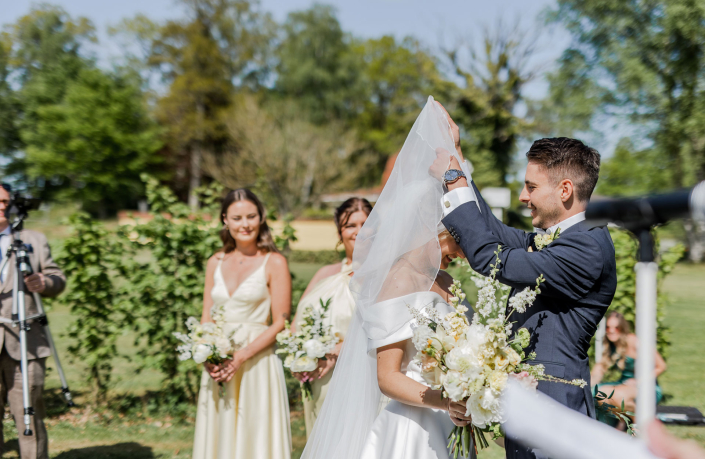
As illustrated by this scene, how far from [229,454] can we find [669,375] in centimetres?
Answer: 699

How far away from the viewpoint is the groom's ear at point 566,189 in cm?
236

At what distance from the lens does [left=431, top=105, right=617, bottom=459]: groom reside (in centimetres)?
223

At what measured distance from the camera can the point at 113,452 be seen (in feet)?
17.7

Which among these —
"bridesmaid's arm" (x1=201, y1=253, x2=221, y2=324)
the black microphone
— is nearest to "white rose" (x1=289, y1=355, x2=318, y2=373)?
"bridesmaid's arm" (x1=201, y1=253, x2=221, y2=324)

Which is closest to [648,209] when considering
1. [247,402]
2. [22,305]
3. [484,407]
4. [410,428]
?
[484,407]

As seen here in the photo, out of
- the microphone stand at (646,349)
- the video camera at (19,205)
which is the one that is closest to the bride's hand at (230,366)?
the video camera at (19,205)

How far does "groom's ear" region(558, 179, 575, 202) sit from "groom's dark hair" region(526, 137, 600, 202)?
15 millimetres

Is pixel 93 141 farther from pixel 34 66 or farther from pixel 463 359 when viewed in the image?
pixel 463 359

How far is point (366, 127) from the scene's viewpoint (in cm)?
5088

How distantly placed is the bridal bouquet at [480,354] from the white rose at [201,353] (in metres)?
2.18

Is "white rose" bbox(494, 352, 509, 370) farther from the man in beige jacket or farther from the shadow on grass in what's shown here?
the shadow on grass

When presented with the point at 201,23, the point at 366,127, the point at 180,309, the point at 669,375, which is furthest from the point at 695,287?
the point at 201,23

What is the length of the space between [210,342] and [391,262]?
203 cm

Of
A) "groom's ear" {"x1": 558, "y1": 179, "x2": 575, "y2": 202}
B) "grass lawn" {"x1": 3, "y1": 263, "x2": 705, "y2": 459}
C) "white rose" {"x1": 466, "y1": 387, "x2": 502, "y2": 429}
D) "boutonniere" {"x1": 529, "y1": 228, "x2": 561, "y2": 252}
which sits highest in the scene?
"groom's ear" {"x1": 558, "y1": 179, "x2": 575, "y2": 202}
